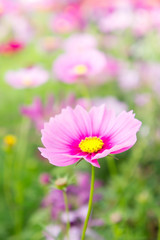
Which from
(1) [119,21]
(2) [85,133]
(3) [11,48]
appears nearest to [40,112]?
(2) [85,133]

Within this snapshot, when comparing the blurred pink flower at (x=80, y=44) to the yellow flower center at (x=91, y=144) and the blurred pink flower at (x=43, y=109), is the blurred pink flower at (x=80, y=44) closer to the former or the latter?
the blurred pink flower at (x=43, y=109)

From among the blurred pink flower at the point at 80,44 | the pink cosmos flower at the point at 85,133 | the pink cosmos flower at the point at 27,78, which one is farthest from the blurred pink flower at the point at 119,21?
the pink cosmos flower at the point at 85,133

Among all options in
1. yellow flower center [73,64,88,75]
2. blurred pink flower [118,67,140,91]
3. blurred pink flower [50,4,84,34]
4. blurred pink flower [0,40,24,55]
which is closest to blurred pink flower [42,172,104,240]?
yellow flower center [73,64,88,75]

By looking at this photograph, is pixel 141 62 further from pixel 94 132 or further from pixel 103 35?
pixel 94 132

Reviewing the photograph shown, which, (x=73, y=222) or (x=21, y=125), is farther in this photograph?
(x=21, y=125)

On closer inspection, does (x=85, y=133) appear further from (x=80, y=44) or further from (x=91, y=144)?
(x=80, y=44)

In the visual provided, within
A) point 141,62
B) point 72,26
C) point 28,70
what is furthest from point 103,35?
point 28,70

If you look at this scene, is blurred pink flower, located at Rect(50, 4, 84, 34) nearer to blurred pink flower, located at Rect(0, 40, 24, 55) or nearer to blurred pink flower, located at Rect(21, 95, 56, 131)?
blurred pink flower, located at Rect(0, 40, 24, 55)
